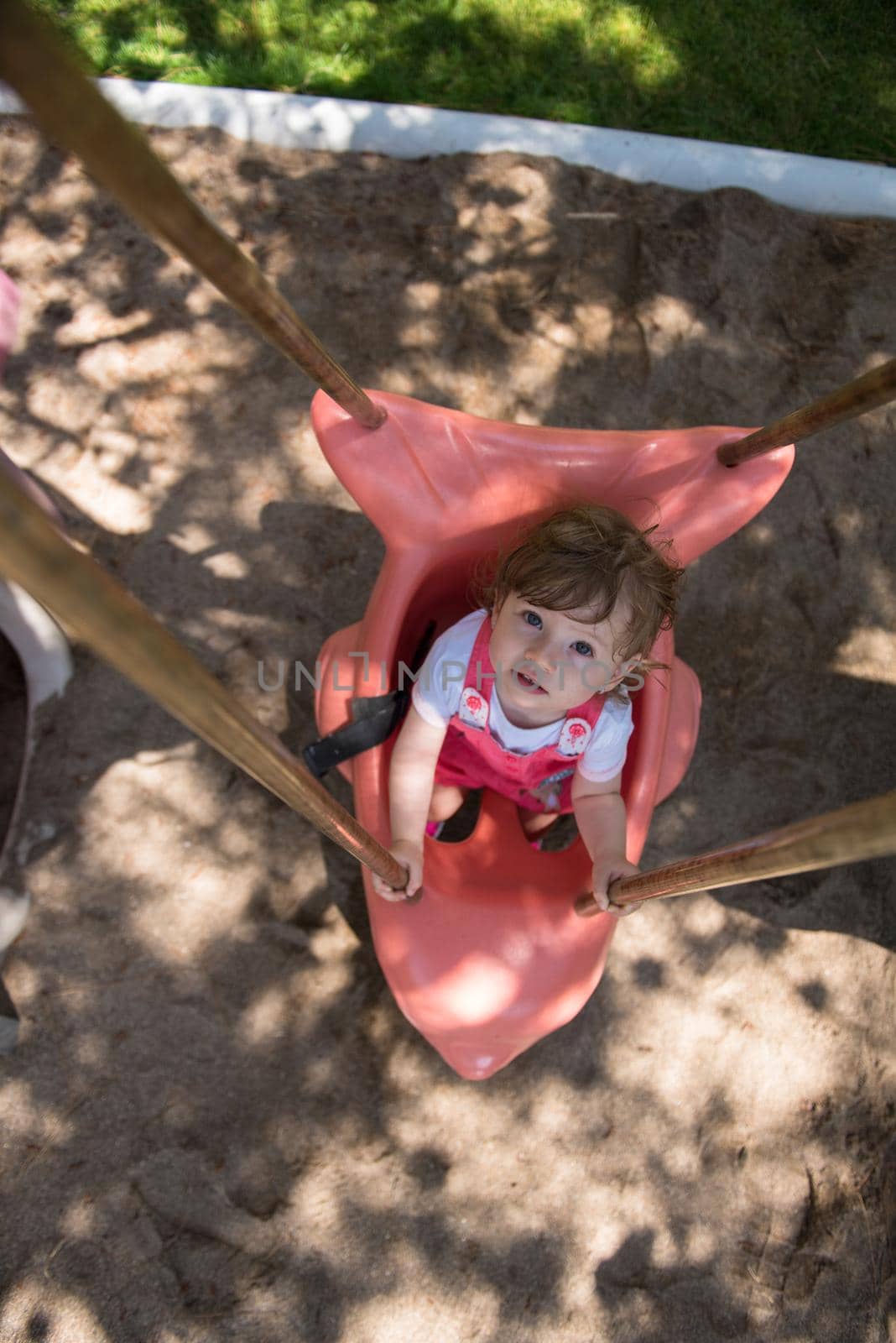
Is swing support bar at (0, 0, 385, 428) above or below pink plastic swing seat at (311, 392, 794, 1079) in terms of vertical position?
above

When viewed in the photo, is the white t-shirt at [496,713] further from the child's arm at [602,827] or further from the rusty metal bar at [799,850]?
the rusty metal bar at [799,850]

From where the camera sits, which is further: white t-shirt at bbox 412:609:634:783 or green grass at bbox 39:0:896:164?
green grass at bbox 39:0:896:164

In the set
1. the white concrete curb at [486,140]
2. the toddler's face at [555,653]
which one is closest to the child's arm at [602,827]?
the toddler's face at [555,653]

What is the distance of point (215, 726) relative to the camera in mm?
619

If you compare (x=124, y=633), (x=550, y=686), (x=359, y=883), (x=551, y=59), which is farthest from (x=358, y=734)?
(x=551, y=59)

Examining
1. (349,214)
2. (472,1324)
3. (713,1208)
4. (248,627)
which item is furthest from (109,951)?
(349,214)

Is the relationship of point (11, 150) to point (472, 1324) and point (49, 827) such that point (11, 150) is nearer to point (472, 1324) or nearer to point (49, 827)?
point (49, 827)

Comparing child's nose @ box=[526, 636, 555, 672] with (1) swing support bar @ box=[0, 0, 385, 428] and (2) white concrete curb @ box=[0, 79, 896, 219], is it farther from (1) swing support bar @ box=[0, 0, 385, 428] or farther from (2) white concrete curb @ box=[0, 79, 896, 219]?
(2) white concrete curb @ box=[0, 79, 896, 219]

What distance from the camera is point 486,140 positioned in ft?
6.95

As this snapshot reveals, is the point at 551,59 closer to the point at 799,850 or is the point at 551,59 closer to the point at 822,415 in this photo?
the point at 822,415

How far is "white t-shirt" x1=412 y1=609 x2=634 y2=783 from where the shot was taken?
136 cm

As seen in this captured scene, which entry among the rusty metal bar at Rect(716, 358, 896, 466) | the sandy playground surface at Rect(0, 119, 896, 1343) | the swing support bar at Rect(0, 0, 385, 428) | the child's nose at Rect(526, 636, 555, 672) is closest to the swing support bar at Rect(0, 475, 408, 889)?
the swing support bar at Rect(0, 0, 385, 428)

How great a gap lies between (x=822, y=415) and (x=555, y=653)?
0.44m

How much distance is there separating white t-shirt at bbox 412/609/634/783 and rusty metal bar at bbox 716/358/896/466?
39 centimetres
